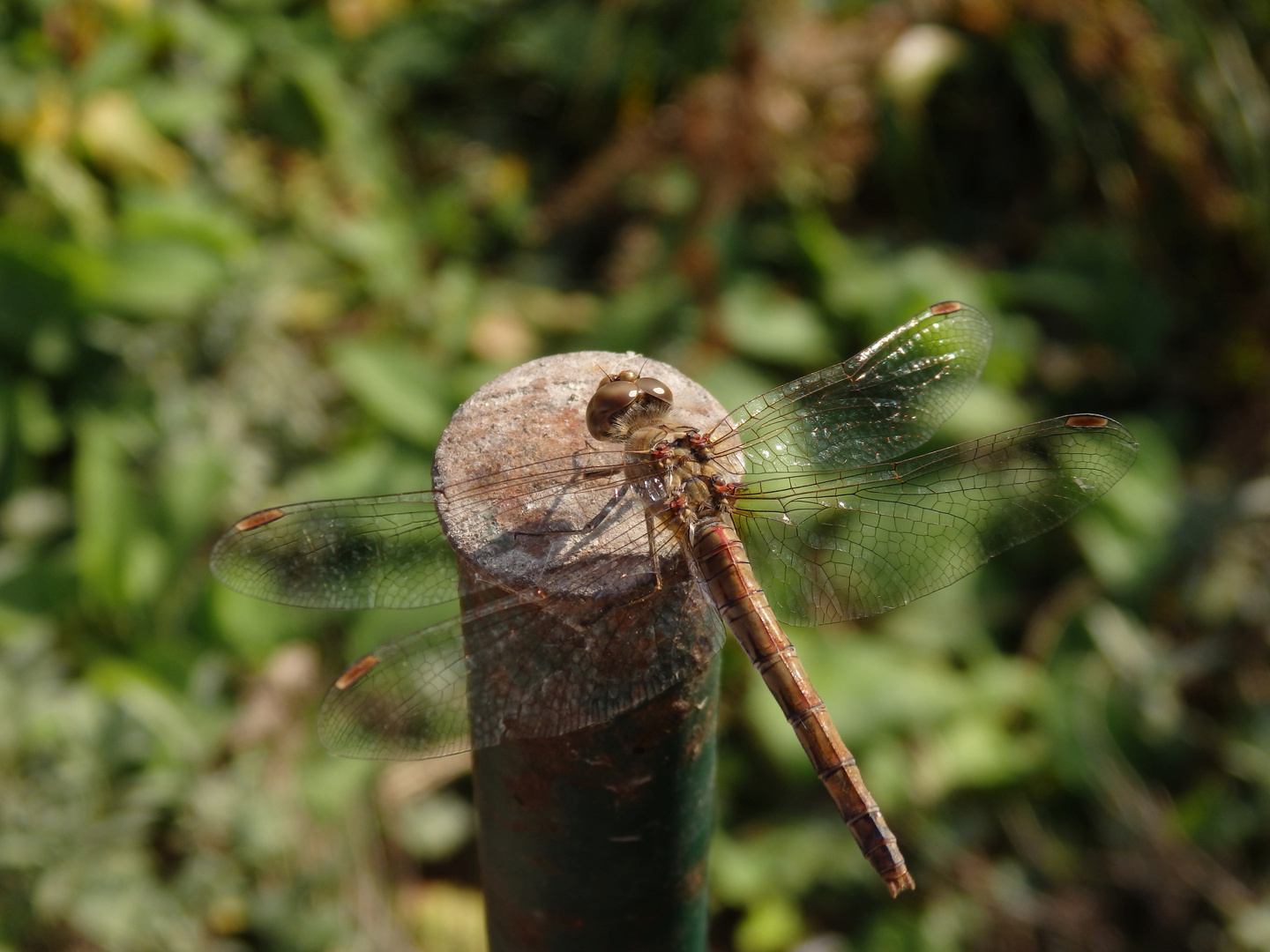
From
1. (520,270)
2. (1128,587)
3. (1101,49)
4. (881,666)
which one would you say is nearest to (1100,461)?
(881,666)

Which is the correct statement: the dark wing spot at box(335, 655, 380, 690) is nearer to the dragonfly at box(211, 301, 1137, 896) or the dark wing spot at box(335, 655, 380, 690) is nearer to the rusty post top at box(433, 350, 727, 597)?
the dragonfly at box(211, 301, 1137, 896)

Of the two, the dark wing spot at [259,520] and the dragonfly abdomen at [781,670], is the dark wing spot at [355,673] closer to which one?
the dark wing spot at [259,520]

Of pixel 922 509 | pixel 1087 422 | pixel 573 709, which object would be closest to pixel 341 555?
pixel 573 709

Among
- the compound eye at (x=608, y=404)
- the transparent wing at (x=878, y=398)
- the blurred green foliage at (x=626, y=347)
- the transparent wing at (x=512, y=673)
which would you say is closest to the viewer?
the transparent wing at (x=512, y=673)

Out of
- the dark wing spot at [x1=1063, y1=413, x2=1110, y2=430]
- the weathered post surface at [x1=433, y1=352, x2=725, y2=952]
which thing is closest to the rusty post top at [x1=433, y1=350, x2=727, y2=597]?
the weathered post surface at [x1=433, y1=352, x2=725, y2=952]

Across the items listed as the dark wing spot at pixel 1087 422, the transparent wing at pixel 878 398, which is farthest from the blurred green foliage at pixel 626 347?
the dark wing spot at pixel 1087 422

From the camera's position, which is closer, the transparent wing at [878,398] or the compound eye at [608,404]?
the compound eye at [608,404]

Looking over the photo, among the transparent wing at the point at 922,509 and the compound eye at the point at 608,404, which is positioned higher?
the compound eye at the point at 608,404
